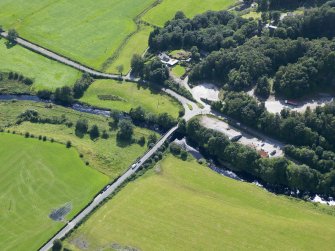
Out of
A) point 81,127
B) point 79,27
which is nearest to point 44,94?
point 81,127

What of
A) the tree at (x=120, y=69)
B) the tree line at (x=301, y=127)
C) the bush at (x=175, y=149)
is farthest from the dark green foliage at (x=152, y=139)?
the tree at (x=120, y=69)

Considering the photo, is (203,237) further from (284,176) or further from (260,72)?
(260,72)

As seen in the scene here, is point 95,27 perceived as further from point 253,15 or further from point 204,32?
point 253,15

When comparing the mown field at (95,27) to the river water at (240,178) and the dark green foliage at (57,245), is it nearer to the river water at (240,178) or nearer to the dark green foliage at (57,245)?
the river water at (240,178)

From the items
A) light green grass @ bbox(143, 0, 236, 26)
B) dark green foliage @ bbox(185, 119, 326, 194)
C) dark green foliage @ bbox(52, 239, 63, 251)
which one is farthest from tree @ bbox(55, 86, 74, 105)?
dark green foliage @ bbox(52, 239, 63, 251)

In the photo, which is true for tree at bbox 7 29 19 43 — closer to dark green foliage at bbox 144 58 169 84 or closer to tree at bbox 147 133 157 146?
dark green foliage at bbox 144 58 169 84

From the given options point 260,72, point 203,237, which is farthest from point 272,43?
point 203,237
